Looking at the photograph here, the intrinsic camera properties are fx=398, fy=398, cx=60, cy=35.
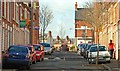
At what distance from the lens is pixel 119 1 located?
3397cm

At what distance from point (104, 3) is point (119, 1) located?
7588 millimetres

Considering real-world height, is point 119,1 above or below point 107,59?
above

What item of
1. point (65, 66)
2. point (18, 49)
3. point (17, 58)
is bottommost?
point (65, 66)

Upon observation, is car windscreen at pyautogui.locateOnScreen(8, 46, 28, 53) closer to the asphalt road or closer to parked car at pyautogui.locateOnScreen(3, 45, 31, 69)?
parked car at pyautogui.locateOnScreen(3, 45, 31, 69)

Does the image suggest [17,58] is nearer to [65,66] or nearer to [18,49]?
[18,49]

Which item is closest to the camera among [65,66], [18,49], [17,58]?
[17,58]

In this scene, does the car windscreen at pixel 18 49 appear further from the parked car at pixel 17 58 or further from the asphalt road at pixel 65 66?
the asphalt road at pixel 65 66

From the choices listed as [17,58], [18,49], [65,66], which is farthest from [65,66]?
[17,58]

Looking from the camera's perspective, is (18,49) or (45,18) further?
(45,18)

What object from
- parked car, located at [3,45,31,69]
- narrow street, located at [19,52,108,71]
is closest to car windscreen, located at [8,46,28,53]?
parked car, located at [3,45,31,69]

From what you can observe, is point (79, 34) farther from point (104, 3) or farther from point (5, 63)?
point (5, 63)

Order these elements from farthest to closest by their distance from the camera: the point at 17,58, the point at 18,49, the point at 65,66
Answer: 1. the point at 65,66
2. the point at 18,49
3. the point at 17,58

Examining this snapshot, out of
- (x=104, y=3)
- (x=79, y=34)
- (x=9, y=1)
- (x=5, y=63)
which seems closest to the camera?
(x=5, y=63)

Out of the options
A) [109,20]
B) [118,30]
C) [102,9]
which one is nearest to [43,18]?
[109,20]
